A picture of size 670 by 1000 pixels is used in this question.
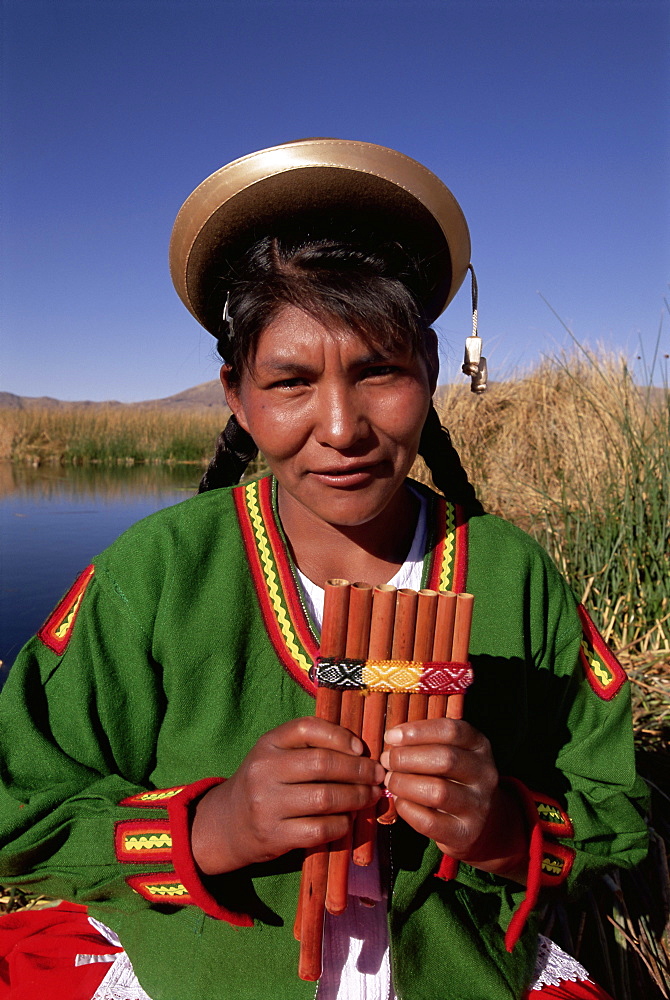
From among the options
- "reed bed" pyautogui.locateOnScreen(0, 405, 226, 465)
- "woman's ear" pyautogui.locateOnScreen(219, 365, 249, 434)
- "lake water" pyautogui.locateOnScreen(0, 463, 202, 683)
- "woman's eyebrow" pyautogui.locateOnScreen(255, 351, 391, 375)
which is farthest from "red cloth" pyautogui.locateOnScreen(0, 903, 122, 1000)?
"reed bed" pyautogui.locateOnScreen(0, 405, 226, 465)

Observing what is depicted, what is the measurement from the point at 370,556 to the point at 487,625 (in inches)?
11.9

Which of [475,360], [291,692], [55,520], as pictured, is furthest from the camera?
[55,520]

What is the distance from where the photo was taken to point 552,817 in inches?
56.3

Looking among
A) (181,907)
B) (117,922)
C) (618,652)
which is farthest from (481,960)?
(618,652)

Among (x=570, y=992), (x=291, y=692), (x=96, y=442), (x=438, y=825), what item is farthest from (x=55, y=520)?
(x=438, y=825)

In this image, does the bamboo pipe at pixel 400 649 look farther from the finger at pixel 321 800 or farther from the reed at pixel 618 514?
the reed at pixel 618 514

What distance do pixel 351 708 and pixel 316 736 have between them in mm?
101

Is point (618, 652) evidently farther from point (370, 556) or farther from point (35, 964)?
point (35, 964)

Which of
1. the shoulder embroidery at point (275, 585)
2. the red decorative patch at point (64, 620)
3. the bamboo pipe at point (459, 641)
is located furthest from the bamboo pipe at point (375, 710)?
the red decorative patch at point (64, 620)

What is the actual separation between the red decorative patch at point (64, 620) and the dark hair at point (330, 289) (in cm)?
55

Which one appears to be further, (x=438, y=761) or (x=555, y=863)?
(x=555, y=863)

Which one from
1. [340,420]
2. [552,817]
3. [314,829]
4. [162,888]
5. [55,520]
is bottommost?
[55,520]

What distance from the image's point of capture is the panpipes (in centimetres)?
121

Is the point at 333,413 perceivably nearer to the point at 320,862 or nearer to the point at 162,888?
the point at 320,862
